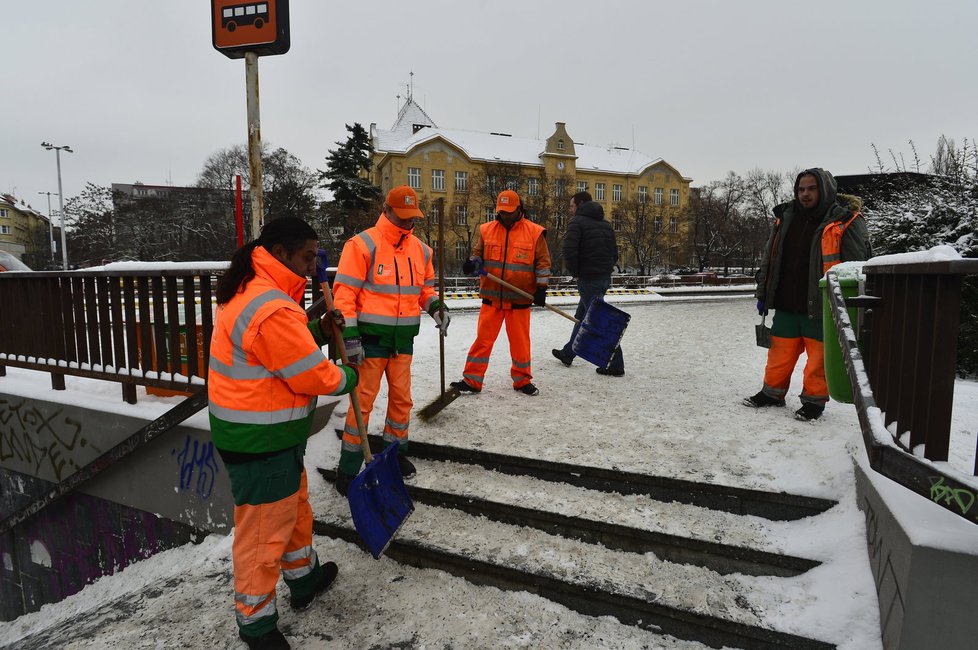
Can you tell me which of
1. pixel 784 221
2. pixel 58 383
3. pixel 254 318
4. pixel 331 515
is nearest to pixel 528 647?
pixel 331 515

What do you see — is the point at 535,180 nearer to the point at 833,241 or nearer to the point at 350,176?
the point at 350,176

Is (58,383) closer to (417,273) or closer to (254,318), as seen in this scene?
(417,273)

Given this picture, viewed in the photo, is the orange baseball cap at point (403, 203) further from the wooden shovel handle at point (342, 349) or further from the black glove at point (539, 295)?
the black glove at point (539, 295)

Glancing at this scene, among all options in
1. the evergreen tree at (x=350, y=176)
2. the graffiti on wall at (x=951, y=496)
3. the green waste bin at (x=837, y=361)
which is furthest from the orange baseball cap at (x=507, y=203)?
the evergreen tree at (x=350, y=176)

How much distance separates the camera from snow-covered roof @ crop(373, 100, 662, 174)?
48759 millimetres

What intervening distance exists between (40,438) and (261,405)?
4.49 meters

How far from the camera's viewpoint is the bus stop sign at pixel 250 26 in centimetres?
393

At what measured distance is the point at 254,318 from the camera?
2.30 metres

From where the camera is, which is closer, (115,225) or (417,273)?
(417,273)

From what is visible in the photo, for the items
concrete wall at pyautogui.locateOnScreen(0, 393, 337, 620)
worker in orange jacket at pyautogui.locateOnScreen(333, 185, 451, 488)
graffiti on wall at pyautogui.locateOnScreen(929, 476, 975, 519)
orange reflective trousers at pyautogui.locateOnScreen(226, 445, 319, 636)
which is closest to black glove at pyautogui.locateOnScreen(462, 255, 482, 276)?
worker in orange jacket at pyautogui.locateOnScreen(333, 185, 451, 488)

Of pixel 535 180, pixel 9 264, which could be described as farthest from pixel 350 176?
pixel 9 264

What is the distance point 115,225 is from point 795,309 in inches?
1795

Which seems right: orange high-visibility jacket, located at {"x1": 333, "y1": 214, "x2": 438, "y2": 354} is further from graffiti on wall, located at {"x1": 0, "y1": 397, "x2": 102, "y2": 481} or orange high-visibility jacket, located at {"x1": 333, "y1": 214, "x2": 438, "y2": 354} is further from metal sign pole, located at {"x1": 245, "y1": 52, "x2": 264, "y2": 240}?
graffiti on wall, located at {"x1": 0, "y1": 397, "x2": 102, "y2": 481}

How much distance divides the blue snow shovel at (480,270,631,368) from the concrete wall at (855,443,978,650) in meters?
3.28
